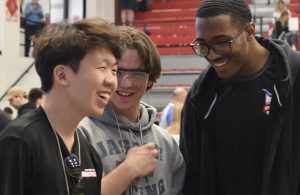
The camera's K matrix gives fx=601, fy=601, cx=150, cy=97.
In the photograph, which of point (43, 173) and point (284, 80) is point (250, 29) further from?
point (43, 173)

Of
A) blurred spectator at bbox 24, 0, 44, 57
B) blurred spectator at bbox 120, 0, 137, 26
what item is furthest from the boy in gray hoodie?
blurred spectator at bbox 120, 0, 137, 26

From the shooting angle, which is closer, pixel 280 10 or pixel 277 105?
pixel 277 105

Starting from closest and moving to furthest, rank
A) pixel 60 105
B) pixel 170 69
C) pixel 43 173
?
pixel 43 173, pixel 60 105, pixel 170 69

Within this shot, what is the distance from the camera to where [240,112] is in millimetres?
2297

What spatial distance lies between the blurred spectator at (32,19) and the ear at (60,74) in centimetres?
1136

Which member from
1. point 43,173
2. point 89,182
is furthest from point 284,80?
point 43,173

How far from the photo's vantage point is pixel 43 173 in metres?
1.59

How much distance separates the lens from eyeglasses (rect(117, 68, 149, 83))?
2.06 meters

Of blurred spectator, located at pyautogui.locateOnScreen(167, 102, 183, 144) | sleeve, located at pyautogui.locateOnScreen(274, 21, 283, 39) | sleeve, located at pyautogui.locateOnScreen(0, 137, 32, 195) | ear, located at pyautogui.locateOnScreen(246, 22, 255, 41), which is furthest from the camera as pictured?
sleeve, located at pyautogui.locateOnScreen(274, 21, 283, 39)

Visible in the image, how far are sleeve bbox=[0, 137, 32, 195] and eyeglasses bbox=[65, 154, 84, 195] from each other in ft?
0.44

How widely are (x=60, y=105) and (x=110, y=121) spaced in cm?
40

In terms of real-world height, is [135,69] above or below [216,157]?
above

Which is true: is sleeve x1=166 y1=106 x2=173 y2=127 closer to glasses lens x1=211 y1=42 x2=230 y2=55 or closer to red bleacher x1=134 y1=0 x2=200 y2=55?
glasses lens x1=211 y1=42 x2=230 y2=55

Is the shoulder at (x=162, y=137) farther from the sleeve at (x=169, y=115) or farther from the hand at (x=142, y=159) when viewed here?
the sleeve at (x=169, y=115)
